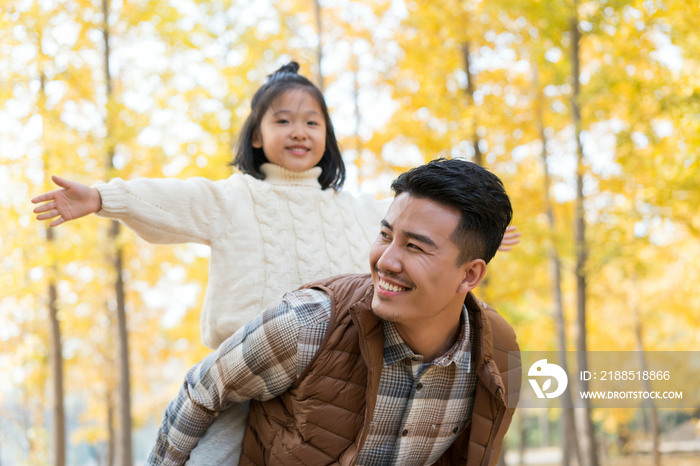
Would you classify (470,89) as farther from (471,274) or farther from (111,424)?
(111,424)

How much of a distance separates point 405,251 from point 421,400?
0.50m

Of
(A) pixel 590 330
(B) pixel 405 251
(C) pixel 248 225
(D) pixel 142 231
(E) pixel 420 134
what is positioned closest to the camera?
(B) pixel 405 251

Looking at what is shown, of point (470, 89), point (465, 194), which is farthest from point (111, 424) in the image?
point (465, 194)

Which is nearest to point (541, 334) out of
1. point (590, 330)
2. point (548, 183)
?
point (590, 330)

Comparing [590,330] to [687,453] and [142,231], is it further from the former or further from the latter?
[142,231]

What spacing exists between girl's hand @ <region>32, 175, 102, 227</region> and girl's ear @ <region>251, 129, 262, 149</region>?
2.61ft

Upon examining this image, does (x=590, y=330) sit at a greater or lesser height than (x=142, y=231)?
lesser

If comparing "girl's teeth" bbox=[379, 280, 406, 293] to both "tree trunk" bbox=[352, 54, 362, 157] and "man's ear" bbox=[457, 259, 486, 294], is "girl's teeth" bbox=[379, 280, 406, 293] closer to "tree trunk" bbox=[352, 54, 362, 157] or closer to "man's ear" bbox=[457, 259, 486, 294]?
"man's ear" bbox=[457, 259, 486, 294]

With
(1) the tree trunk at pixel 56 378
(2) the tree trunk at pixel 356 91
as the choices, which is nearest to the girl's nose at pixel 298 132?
(1) the tree trunk at pixel 56 378

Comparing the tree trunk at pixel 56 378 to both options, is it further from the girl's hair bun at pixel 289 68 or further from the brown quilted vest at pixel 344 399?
the brown quilted vest at pixel 344 399

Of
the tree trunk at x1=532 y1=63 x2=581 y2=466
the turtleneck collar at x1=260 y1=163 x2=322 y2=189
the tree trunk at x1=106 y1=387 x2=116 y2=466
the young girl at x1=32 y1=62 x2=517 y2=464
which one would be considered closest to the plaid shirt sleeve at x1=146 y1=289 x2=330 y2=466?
the young girl at x1=32 y1=62 x2=517 y2=464

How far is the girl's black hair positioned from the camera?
257 cm

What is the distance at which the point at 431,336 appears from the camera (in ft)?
5.73

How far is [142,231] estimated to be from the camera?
2203 mm
